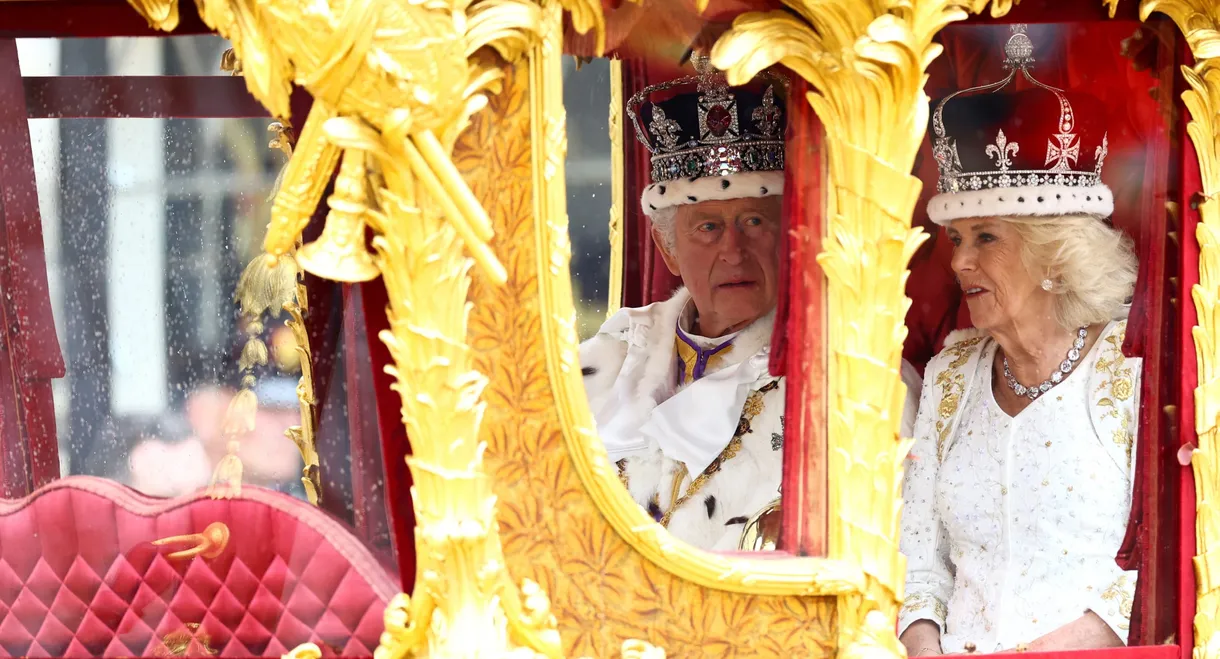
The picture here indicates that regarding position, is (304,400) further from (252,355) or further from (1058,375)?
(1058,375)

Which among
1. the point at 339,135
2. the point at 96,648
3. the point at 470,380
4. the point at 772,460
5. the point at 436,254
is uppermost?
the point at 339,135

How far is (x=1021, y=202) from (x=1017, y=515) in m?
0.51

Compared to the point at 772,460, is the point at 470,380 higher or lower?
higher

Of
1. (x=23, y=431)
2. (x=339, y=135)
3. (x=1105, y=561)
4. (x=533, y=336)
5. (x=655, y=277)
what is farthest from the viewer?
(x=655, y=277)

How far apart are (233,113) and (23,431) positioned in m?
0.55

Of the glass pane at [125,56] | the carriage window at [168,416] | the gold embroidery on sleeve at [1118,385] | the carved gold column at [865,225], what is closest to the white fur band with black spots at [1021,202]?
the gold embroidery on sleeve at [1118,385]

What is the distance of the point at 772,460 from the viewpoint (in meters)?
2.62

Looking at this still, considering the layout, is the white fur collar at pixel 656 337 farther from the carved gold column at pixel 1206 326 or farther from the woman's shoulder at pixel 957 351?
the carved gold column at pixel 1206 326

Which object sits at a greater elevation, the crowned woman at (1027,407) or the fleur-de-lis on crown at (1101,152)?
the fleur-de-lis on crown at (1101,152)

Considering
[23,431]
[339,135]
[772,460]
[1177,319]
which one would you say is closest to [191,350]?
[23,431]

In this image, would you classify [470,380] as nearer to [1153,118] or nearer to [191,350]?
[191,350]

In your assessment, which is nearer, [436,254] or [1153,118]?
[436,254]

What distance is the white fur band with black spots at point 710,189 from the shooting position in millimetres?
2539

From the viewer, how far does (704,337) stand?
2.95m
